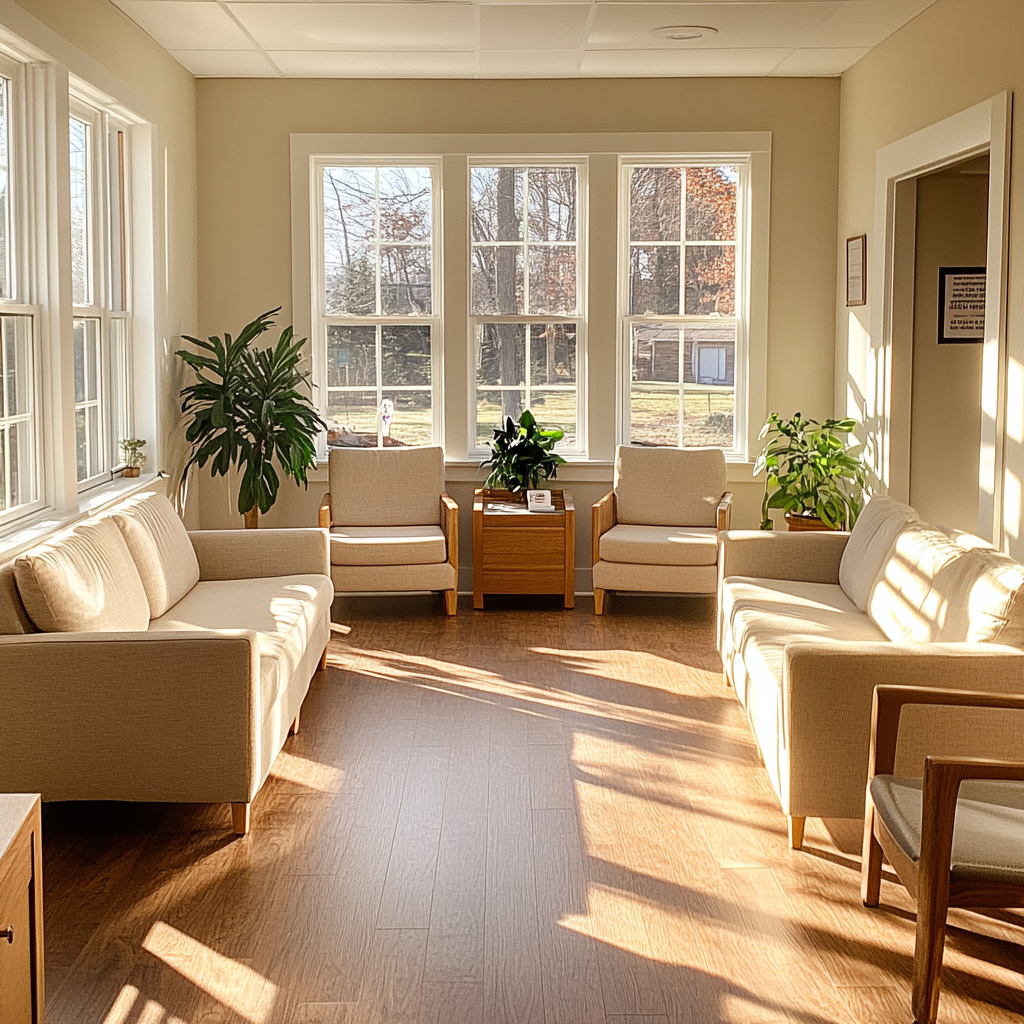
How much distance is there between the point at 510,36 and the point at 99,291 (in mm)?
2306

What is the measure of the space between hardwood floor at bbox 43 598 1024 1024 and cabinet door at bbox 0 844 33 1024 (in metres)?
0.66

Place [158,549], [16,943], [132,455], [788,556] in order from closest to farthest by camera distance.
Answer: [16,943], [158,549], [788,556], [132,455]

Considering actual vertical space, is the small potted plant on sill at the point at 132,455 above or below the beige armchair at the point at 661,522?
above

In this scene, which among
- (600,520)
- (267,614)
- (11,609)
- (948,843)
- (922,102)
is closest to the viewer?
(948,843)

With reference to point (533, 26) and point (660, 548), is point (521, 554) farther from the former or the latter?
point (533, 26)

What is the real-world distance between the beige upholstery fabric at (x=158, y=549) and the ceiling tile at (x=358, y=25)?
2.28m

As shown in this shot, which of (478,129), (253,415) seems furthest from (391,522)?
(478,129)

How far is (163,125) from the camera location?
6289 mm

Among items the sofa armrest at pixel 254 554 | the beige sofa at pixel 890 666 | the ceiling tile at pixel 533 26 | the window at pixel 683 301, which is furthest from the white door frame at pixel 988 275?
the sofa armrest at pixel 254 554

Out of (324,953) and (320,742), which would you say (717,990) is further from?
(320,742)

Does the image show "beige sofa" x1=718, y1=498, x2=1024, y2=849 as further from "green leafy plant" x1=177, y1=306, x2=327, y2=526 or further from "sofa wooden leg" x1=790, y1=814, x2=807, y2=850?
"green leafy plant" x1=177, y1=306, x2=327, y2=526

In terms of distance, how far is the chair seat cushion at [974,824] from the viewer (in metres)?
2.54

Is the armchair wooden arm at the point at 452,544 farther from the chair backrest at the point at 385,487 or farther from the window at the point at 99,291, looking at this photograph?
the window at the point at 99,291

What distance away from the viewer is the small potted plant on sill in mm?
5969
